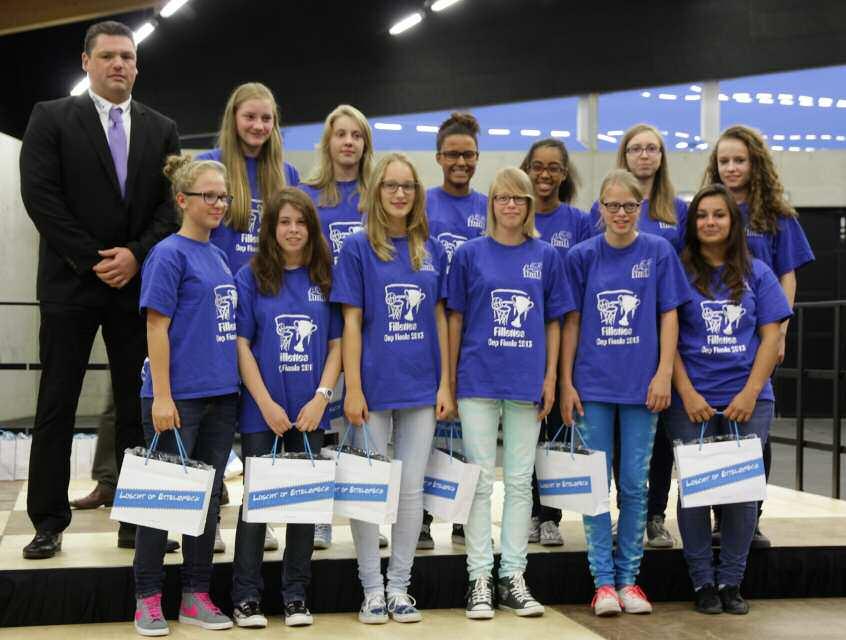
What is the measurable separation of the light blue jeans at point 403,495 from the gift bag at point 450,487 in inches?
2.0

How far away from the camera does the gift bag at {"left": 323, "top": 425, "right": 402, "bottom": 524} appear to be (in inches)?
129

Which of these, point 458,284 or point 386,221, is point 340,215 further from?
point 458,284

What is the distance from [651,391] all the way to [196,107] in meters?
8.75

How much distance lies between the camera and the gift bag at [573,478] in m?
3.45

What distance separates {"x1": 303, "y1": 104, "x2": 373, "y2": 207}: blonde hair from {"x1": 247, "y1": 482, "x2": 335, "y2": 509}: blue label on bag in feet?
3.46

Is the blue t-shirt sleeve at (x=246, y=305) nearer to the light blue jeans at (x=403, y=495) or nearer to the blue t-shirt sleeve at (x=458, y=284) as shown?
the light blue jeans at (x=403, y=495)

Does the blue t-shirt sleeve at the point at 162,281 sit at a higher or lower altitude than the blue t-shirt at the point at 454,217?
lower

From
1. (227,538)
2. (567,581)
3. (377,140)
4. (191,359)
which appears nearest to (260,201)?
(191,359)

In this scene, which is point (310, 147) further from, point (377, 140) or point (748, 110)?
point (748, 110)

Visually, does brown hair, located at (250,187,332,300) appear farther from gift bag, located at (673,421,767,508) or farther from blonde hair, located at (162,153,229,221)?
gift bag, located at (673,421,767,508)

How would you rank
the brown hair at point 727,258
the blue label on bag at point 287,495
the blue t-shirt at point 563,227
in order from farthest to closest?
the blue t-shirt at point 563,227 < the brown hair at point 727,258 < the blue label on bag at point 287,495

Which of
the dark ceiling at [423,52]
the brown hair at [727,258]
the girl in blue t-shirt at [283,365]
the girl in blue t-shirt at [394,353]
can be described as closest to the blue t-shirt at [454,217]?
the girl in blue t-shirt at [394,353]

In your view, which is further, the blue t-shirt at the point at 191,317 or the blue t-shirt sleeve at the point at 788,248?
the blue t-shirt sleeve at the point at 788,248

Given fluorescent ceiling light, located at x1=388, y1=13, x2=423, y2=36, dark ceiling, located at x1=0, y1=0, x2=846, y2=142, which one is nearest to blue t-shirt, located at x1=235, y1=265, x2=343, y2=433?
dark ceiling, located at x1=0, y1=0, x2=846, y2=142
